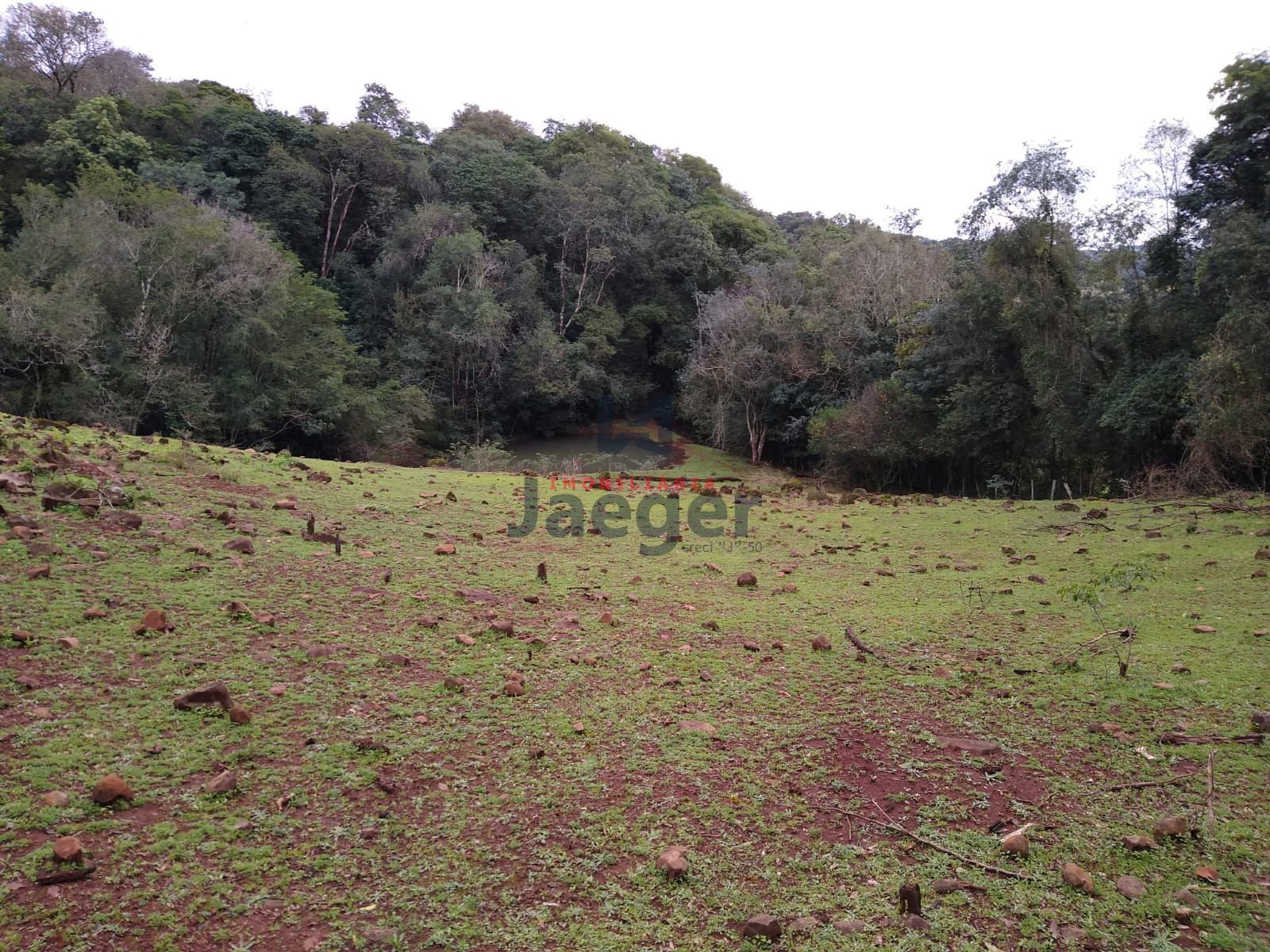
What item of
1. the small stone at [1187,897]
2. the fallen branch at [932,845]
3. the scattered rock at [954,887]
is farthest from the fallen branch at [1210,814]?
the scattered rock at [954,887]

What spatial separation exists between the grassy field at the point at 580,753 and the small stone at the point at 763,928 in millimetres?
44

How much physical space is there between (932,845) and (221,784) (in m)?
2.95

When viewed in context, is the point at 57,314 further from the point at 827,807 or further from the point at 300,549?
the point at 827,807

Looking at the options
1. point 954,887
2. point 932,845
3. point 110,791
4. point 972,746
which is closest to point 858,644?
point 972,746

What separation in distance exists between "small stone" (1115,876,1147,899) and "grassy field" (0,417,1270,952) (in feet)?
0.07

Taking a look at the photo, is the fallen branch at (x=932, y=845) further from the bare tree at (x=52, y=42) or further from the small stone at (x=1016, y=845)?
the bare tree at (x=52, y=42)

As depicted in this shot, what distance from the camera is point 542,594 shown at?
646cm

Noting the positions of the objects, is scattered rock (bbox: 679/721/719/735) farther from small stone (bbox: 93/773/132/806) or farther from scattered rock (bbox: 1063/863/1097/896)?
small stone (bbox: 93/773/132/806)

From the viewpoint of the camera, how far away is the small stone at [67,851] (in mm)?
2553

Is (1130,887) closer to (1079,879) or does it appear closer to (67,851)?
(1079,879)

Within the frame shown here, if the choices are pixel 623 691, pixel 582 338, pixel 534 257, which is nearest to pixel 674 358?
pixel 582 338

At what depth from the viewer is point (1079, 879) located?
2748mm

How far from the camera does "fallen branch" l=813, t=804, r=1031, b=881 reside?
284 cm

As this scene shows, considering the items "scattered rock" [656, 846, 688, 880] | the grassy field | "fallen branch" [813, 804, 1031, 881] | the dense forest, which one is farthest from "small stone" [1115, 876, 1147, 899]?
the dense forest
